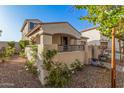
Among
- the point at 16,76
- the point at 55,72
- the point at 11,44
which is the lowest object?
the point at 16,76

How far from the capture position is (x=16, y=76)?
18.6ft

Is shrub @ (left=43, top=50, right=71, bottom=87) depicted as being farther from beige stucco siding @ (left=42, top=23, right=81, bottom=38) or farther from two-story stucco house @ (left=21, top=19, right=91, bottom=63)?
beige stucco siding @ (left=42, top=23, right=81, bottom=38)

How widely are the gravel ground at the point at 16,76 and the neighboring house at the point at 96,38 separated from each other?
1.80 m

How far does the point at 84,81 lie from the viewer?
549 cm

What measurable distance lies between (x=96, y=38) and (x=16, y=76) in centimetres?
241

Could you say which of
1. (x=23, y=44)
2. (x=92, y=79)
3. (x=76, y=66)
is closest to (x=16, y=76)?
(x=23, y=44)

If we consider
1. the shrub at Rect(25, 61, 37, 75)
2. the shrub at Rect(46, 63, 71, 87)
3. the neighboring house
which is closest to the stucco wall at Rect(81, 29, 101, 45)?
the neighboring house

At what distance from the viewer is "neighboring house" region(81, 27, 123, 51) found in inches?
222

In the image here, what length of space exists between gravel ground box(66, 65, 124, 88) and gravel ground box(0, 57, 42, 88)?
38.7 inches

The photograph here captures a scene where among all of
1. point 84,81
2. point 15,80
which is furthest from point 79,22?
point 15,80

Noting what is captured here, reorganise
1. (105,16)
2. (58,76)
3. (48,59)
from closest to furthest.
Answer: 1. (58,76)
2. (48,59)
3. (105,16)

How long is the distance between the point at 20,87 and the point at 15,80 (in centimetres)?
54

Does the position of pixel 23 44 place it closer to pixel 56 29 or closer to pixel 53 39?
pixel 53 39
